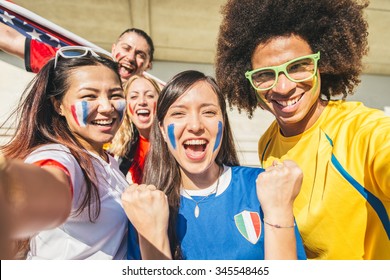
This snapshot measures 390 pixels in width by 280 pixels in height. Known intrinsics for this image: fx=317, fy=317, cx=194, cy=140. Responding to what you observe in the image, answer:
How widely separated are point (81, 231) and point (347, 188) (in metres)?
1.08

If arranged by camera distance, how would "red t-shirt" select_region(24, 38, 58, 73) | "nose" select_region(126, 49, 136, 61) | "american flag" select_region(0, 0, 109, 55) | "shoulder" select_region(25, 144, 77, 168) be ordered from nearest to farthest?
"shoulder" select_region(25, 144, 77, 168) < "red t-shirt" select_region(24, 38, 58, 73) < "american flag" select_region(0, 0, 109, 55) < "nose" select_region(126, 49, 136, 61)

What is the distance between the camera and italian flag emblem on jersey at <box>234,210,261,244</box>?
1.25 meters

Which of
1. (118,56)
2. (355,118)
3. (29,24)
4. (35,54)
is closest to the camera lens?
(355,118)

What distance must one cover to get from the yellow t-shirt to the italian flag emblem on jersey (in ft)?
0.90

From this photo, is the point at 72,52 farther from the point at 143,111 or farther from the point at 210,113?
the point at 143,111

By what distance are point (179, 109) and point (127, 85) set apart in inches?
49.6

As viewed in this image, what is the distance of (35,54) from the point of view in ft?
8.03

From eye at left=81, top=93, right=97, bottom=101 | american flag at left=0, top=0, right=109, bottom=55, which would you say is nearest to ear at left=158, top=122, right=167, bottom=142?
eye at left=81, top=93, right=97, bottom=101

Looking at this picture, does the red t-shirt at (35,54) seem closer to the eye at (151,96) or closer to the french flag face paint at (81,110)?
the eye at (151,96)

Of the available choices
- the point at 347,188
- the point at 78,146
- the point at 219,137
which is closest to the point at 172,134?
the point at 219,137

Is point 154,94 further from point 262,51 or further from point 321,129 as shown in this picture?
point 321,129

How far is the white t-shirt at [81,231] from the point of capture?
3.82 feet

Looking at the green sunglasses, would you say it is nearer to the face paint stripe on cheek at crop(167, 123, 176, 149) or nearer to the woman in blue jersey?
the woman in blue jersey
